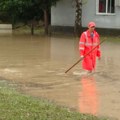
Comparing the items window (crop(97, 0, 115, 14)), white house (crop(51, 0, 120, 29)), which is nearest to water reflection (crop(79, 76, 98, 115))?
white house (crop(51, 0, 120, 29))

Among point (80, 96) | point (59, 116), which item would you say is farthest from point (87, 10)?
point (59, 116)

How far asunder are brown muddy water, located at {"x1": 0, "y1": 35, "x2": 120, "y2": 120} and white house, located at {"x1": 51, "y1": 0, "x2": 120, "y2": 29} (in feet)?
25.9

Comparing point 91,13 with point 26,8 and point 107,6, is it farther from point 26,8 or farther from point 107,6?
point 26,8

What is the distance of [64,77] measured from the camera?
1238 centimetres

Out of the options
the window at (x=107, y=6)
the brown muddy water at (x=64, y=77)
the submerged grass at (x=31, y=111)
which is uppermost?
the window at (x=107, y=6)

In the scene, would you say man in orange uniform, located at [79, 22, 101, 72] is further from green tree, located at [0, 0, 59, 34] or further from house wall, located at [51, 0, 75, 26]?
house wall, located at [51, 0, 75, 26]

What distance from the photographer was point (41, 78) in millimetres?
12250

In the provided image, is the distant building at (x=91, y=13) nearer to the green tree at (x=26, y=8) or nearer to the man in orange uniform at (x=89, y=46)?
the green tree at (x=26, y=8)

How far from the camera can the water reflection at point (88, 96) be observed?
27.5 feet

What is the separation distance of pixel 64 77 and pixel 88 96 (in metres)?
2.74

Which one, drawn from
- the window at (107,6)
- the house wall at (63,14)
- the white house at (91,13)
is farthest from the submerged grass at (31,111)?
the house wall at (63,14)

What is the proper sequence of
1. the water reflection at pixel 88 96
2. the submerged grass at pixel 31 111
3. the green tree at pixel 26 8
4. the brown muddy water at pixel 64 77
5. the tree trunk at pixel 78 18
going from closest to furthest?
the submerged grass at pixel 31 111 < the water reflection at pixel 88 96 < the brown muddy water at pixel 64 77 < the tree trunk at pixel 78 18 < the green tree at pixel 26 8

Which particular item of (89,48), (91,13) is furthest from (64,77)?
(91,13)

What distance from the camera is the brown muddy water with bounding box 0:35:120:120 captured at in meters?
9.09
